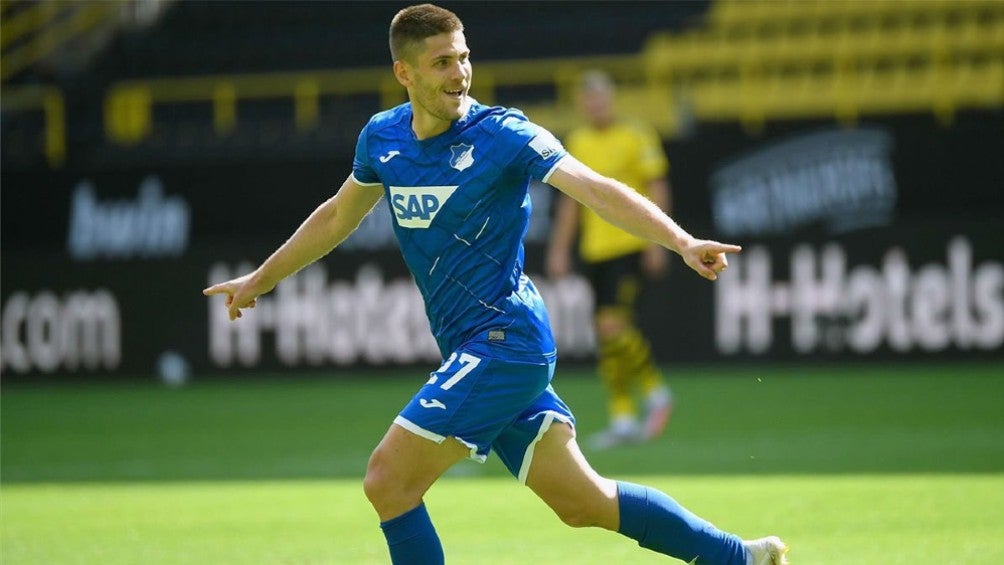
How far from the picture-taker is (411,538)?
500cm

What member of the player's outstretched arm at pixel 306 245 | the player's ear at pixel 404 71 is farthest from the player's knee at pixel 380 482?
the player's ear at pixel 404 71

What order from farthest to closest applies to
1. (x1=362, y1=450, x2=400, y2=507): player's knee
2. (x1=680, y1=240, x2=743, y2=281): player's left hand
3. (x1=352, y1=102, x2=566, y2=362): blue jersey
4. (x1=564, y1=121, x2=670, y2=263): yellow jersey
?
(x1=564, y1=121, x2=670, y2=263): yellow jersey, (x1=352, y1=102, x2=566, y2=362): blue jersey, (x1=362, y1=450, x2=400, y2=507): player's knee, (x1=680, y1=240, x2=743, y2=281): player's left hand

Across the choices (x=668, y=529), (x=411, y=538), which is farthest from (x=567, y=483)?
(x=411, y=538)

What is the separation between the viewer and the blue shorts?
499cm

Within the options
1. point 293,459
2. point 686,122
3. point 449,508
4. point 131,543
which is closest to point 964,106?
point 686,122

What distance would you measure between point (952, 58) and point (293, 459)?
35.8 feet

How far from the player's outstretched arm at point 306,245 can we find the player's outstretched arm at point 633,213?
87cm

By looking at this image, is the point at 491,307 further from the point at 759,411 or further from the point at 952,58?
the point at 952,58

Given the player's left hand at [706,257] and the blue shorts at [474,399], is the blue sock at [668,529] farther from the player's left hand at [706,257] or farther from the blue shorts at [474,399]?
the player's left hand at [706,257]

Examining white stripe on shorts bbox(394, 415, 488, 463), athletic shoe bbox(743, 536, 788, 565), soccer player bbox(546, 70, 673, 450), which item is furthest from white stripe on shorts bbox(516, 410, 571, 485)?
soccer player bbox(546, 70, 673, 450)

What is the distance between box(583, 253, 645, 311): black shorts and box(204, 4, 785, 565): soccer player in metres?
6.00

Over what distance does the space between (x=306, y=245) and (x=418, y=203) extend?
0.63m

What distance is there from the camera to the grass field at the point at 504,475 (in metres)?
6.98

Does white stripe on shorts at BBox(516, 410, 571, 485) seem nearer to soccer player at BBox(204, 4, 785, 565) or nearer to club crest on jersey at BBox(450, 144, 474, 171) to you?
soccer player at BBox(204, 4, 785, 565)
